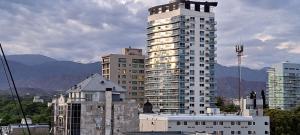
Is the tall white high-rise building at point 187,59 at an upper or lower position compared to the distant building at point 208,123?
upper

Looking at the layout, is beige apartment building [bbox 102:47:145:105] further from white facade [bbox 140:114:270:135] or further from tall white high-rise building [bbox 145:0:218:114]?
white facade [bbox 140:114:270:135]

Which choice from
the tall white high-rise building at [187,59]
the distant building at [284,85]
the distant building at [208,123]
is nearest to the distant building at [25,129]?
the distant building at [208,123]

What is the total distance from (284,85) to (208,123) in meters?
121

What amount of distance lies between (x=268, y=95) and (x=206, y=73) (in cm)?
8718

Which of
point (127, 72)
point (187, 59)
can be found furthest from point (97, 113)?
point (127, 72)

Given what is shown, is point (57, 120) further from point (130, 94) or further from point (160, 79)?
point (130, 94)

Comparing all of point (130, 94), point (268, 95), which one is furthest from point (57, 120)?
point (268, 95)

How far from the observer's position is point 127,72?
4038 inches

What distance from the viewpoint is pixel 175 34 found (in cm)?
8888

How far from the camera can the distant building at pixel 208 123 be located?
165ft

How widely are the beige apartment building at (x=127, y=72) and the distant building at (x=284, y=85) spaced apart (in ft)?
222

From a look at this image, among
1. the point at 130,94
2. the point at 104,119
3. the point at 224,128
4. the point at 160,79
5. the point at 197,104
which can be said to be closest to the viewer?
the point at 104,119

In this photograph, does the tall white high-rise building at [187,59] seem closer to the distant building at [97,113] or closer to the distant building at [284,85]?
the distant building at [97,113]

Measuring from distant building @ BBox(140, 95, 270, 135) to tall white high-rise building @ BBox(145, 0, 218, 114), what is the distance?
102ft
